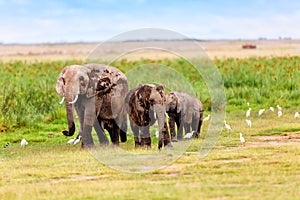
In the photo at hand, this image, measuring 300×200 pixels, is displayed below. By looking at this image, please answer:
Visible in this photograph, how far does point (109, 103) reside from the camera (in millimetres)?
15664

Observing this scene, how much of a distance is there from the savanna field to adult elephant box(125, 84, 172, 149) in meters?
0.52

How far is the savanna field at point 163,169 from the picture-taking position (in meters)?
10.7

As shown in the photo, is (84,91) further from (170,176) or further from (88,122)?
(170,176)

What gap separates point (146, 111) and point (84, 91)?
1.36 metres

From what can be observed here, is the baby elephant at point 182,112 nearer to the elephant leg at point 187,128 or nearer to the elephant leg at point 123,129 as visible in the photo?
the elephant leg at point 187,128

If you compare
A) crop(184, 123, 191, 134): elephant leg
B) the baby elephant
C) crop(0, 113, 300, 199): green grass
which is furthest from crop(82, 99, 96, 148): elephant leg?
crop(184, 123, 191, 134): elephant leg

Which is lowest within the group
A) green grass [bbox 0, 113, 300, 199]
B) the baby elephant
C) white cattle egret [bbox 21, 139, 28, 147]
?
white cattle egret [bbox 21, 139, 28, 147]

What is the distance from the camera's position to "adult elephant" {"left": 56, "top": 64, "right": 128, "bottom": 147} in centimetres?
1513

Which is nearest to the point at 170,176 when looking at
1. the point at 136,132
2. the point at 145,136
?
the point at 145,136

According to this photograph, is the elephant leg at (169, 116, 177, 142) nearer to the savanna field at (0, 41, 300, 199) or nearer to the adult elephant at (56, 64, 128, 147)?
the savanna field at (0, 41, 300, 199)

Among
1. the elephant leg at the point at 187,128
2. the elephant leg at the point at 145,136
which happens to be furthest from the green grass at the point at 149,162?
the elephant leg at the point at 187,128

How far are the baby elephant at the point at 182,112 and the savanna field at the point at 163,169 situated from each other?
43cm

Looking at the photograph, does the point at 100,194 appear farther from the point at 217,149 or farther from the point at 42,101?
the point at 42,101

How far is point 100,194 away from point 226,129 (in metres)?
8.52
